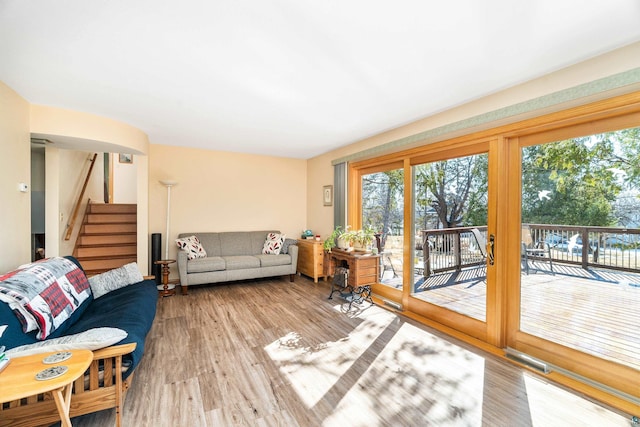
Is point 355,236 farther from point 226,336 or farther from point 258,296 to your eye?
point 226,336

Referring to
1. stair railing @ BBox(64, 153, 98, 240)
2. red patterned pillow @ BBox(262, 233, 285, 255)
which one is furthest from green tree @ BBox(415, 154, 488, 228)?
stair railing @ BBox(64, 153, 98, 240)

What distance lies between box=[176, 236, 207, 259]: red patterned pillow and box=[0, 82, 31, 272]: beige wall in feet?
6.12

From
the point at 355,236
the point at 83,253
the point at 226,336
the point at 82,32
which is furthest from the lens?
the point at 83,253

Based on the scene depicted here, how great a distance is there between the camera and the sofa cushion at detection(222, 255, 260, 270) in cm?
469

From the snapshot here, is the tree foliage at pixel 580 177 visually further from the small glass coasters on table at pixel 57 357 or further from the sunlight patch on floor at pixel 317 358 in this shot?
the small glass coasters on table at pixel 57 357

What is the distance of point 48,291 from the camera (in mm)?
2123

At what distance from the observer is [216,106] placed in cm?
307

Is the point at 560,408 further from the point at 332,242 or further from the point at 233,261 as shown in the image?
the point at 233,261

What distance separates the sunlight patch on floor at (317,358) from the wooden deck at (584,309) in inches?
50.4

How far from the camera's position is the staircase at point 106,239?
16.7ft

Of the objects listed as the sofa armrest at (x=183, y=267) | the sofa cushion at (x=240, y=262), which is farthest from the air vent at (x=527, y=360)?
the sofa armrest at (x=183, y=267)

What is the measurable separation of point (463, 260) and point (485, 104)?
1.69 metres

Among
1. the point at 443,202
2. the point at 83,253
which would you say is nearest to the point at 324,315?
the point at 443,202

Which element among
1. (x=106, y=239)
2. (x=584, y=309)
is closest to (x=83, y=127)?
(x=106, y=239)
